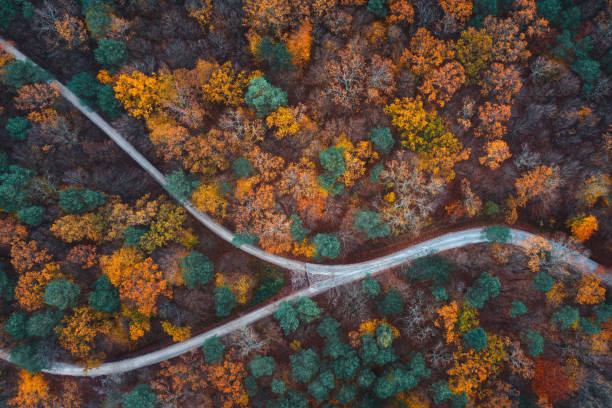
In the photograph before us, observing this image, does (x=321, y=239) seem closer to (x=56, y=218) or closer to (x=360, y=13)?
(x=360, y=13)

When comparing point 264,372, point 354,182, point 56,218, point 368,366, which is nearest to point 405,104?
point 354,182

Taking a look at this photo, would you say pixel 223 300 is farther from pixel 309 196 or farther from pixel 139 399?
pixel 309 196

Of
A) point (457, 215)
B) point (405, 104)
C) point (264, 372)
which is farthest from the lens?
point (457, 215)

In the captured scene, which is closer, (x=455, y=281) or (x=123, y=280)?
(x=123, y=280)

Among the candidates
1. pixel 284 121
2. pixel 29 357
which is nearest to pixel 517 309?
pixel 284 121

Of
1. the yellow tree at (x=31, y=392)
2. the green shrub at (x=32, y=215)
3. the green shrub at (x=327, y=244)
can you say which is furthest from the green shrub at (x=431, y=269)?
the yellow tree at (x=31, y=392)

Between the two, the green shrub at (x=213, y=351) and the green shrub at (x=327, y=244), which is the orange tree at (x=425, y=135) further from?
the green shrub at (x=213, y=351)
